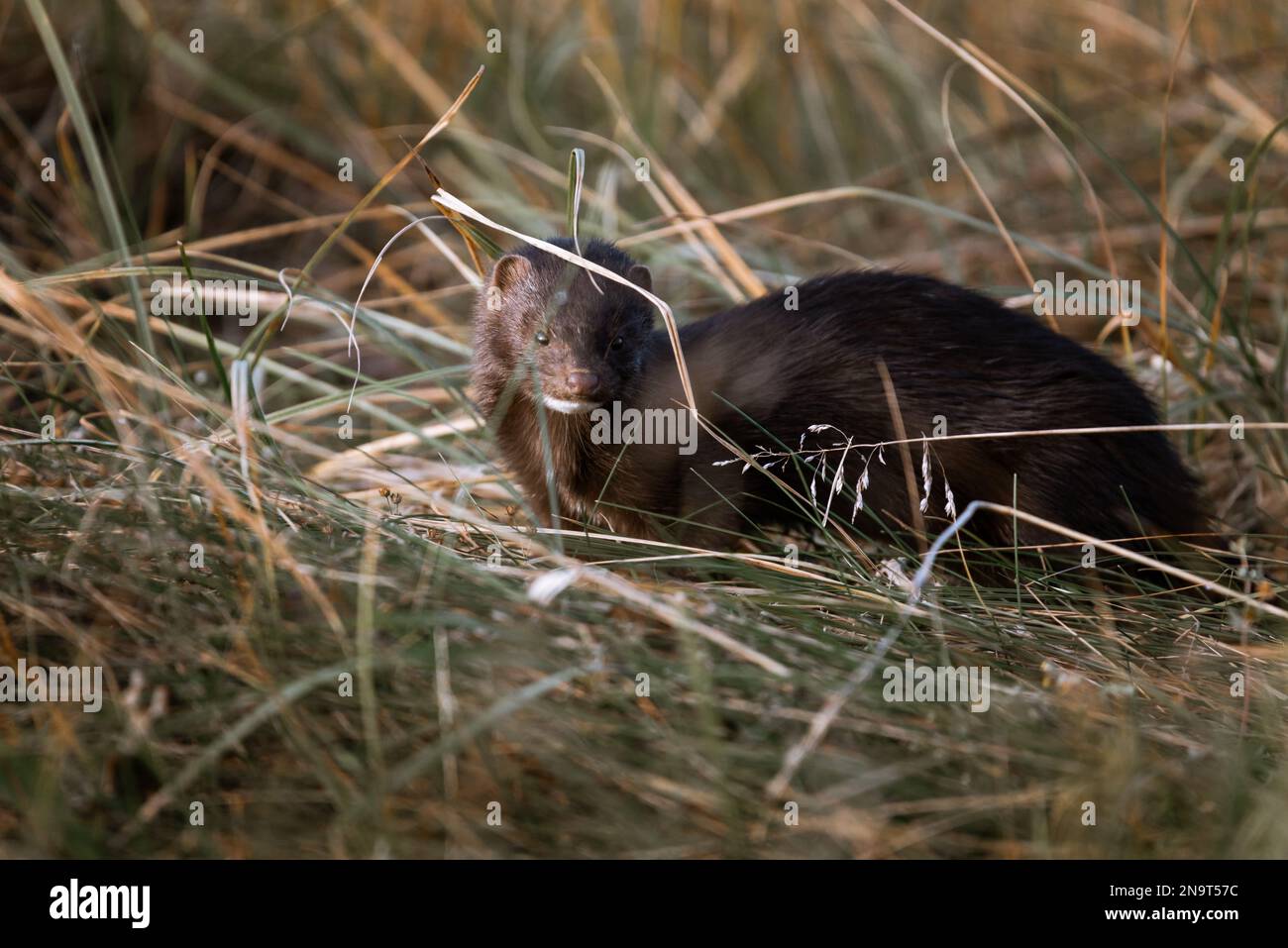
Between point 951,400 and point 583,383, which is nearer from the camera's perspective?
point 583,383

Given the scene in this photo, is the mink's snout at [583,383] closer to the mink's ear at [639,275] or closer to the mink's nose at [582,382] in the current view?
the mink's nose at [582,382]

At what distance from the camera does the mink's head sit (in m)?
3.76

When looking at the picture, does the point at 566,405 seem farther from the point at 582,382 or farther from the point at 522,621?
the point at 522,621

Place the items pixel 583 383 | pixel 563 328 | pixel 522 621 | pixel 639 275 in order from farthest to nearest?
pixel 639 275, pixel 563 328, pixel 583 383, pixel 522 621

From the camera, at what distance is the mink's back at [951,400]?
3.93m

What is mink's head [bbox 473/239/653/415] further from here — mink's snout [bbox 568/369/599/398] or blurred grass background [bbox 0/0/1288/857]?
blurred grass background [bbox 0/0/1288/857]

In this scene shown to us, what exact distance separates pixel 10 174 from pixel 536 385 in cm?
378

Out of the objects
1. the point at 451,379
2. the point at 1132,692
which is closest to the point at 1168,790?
the point at 1132,692

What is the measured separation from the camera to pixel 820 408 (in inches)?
159

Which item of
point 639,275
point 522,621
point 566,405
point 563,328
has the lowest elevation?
point 522,621

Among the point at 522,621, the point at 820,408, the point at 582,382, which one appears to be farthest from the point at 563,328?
the point at 522,621

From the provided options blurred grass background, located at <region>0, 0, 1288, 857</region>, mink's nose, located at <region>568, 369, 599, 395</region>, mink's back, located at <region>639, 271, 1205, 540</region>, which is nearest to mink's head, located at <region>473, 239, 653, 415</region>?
mink's nose, located at <region>568, 369, 599, 395</region>

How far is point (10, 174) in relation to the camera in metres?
6.11

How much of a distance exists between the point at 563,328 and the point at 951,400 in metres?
1.28
